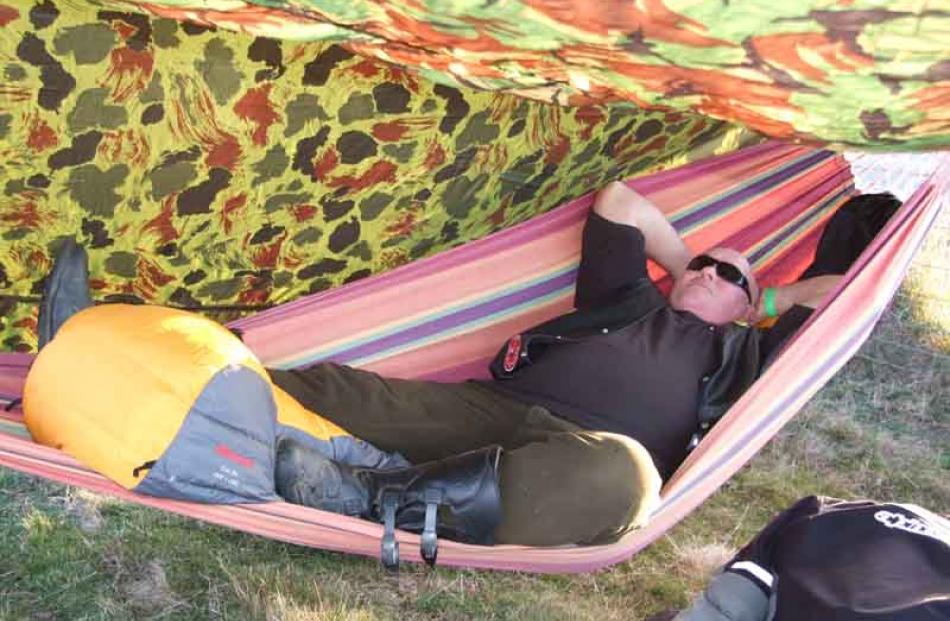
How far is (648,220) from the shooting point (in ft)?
7.63

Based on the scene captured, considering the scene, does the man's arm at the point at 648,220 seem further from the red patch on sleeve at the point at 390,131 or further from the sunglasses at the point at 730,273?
the red patch on sleeve at the point at 390,131

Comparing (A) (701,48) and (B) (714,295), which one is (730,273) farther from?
(A) (701,48)

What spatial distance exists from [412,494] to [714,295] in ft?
2.90

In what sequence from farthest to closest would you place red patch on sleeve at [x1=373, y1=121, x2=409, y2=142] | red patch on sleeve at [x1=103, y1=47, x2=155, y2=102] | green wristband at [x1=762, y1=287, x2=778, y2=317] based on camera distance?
1. green wristband at [x1=762, y1=287, x2=778, y2=317]
2. red patch on sleeve at [x1=373, y1=121, x2=409, y2=142]
3. red patch on sleeve at [x1=103, y1=47, x2=155, y2=102]

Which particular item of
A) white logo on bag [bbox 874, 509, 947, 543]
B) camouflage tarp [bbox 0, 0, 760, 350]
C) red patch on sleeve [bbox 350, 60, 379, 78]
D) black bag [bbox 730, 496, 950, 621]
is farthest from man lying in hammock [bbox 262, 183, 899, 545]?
red patch on sleeve [bbox 350, 60, 379, 78]

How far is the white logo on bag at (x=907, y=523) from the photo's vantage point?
1394 mm

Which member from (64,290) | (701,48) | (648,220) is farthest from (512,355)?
(701,48)

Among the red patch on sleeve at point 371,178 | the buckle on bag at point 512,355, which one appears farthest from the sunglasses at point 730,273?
the red patch on sleeve at point 371,178

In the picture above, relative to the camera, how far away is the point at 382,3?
4.51 ft

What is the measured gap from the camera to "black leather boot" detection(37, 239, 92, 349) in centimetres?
185

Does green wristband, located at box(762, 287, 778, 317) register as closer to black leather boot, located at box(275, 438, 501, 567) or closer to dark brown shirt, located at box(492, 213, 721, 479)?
dark brown shirt, located at box(492, 213, 721, 479)

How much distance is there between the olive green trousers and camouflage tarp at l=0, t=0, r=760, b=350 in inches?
12.0

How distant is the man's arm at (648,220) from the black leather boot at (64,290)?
110 centimetres

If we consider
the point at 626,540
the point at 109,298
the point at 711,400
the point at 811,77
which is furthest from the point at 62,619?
the point at 811,77
